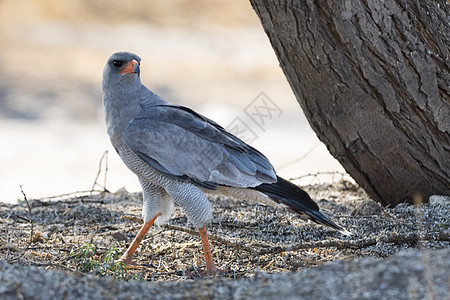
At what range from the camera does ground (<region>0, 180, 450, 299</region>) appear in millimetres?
4234

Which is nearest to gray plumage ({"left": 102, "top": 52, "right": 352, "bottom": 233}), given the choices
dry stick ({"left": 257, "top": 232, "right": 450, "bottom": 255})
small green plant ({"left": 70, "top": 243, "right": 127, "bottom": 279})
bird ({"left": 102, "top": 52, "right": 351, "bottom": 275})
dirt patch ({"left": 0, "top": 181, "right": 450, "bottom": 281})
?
bird ({"left": 102, "top": 52, "right": 351, "bottom": 275})

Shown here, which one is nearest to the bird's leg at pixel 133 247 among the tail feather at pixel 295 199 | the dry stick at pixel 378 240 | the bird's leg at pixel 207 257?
the bird's leg at pixel 207 257

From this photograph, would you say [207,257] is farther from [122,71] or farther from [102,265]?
[122,71]

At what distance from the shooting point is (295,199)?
15.3ft

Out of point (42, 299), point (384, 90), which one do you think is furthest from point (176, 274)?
point (384, 90)

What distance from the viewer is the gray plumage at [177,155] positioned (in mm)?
4645

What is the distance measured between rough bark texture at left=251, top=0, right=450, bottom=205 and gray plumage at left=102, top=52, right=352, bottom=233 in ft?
2.85

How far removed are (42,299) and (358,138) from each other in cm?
337

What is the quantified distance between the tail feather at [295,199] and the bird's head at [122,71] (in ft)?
4.30

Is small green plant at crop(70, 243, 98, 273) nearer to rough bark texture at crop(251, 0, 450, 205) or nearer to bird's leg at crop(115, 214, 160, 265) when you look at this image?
bird's leg at crop(115, 214, 160, 265)

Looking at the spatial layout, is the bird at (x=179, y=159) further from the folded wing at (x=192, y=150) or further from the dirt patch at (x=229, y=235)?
the dirt patch at (x=229, y=235)

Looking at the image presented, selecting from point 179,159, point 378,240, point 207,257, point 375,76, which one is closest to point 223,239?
point 207,257

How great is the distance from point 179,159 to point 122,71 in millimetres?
860

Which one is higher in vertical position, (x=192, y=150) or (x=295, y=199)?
(x=192, y=150)
